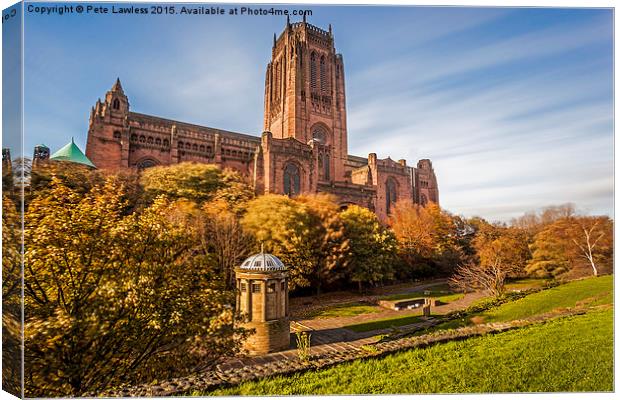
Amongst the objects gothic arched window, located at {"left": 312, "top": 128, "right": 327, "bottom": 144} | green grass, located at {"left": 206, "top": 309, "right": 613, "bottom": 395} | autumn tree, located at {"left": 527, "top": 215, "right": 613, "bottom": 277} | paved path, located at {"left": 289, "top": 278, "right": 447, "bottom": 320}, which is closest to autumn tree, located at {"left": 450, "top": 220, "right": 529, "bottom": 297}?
autumn tree, located at {"left": 527, "top": 215, "right": 613, "bottom": 277}

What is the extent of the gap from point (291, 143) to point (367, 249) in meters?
10.0

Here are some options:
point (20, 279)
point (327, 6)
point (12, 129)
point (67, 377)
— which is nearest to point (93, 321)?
point (67, 377)

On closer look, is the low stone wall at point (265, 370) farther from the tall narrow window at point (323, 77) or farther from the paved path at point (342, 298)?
the tall narrow window at point (323, 77)

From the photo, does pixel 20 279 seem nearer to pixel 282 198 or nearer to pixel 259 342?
pixel 259 342

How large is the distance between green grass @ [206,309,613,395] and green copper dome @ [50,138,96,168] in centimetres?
654

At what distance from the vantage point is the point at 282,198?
50.3 feet

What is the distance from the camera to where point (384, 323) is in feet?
40.8

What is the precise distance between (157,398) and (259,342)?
11.7 ft

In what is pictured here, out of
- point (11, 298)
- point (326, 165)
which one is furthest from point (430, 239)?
point (11, 298)

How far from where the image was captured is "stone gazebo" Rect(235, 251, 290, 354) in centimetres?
948

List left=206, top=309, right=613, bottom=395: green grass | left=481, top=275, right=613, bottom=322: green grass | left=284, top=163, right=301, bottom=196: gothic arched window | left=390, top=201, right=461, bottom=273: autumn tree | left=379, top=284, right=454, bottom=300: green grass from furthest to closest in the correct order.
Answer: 1. left=284, top=163, right=301, bottom=196: gothic arched window
2. left=390, top=201, right=461, bottom=273: autumn tree
3. left=379, top=284, right=454, bottom=300: green grass
4. left=481, top=275, right=613, bottom=322: green grass
5. left=206, top=309, right=613, bottom=395: green grass

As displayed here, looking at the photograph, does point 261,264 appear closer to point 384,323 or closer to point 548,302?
point 384,323

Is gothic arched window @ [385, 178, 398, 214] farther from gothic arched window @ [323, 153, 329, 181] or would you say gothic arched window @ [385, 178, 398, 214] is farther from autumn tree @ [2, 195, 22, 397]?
autumn tree @ [2, 195, 22, 397]

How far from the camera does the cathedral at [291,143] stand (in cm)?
1855
